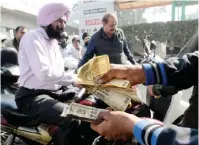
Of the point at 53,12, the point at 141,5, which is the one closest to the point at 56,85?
the point at 53,12

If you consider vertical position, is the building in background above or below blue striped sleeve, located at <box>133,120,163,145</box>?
above

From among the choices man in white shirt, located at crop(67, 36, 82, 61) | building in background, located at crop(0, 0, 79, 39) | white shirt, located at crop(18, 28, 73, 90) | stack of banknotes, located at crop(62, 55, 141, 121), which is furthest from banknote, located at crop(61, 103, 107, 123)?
building in background, located at crop(0, 0, 79, 39)

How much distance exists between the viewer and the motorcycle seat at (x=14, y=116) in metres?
2.22

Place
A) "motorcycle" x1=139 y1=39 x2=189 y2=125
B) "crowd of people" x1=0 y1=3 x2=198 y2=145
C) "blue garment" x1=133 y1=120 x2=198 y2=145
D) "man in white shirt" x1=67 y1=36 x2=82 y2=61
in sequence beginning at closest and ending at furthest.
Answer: "blue garment" x1=133 y1=120 x2=198 y2=145
"crowd of people" x1=0 y1=3 x2=198 y2=145
"motorcycle" x1=139 y1=39 x2=189 y2=125
"man in white shirt" x1=67 y1=36 x2=82 y2=61

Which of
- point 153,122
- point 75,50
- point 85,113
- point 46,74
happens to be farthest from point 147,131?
point 75,50

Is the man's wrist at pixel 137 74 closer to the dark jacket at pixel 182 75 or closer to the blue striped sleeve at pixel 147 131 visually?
the dark jacket at pixel 182 75

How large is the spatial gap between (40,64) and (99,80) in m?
1.00

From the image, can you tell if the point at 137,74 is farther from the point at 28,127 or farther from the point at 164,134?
the point at 28,127

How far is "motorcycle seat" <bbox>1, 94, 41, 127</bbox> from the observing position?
2221 mm

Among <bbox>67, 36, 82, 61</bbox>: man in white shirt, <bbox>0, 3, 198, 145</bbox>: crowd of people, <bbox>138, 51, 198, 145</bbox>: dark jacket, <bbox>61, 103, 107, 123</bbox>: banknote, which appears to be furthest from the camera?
<bbox>67, 36, 82, 61</bbox>: man in white shirt

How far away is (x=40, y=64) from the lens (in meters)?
2.13

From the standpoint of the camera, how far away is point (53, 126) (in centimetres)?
215

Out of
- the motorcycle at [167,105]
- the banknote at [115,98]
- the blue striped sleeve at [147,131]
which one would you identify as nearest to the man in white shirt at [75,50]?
the motorcycle at [167,105]

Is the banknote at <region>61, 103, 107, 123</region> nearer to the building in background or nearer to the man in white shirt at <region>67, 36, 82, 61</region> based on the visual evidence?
the man in white shirt at <region>67, 36, 82, 61</region>
